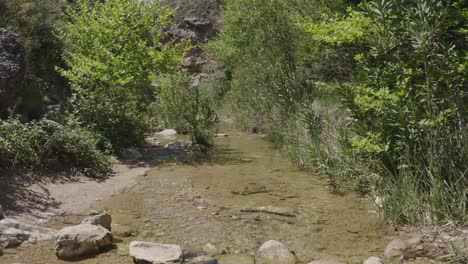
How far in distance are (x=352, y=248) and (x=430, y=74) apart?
8.43 ft

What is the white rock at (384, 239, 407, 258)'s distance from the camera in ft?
15.8

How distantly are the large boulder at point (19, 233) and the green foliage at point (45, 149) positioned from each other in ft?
7.12

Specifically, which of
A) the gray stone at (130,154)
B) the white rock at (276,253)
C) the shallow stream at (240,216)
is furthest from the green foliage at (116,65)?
the white rock at (276,253)

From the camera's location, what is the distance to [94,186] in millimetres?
7984

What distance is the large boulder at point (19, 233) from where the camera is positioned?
505cm

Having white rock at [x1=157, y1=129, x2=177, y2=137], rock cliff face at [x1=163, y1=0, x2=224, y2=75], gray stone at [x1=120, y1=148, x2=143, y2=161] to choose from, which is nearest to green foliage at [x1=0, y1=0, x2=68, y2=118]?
gray stone at [x1=120, y1=148, x2=143, y2=161]

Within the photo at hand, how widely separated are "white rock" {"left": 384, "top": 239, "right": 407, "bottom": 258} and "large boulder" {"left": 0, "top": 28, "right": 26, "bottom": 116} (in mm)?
7472

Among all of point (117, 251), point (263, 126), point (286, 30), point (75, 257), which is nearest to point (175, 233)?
point (117, 251)

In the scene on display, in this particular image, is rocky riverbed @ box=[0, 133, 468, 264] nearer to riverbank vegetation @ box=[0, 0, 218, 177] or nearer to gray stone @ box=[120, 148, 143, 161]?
riverbank vegetation @ box=[0, 0, 218, 177]

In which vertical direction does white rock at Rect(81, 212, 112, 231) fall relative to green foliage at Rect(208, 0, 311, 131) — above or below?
below

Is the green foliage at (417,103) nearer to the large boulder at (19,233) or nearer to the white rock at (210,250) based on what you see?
the white rock at (210,250)

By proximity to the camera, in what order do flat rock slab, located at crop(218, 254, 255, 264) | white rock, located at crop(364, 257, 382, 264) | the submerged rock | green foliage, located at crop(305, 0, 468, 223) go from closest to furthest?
white rock, located at crop(364, 257, 382, 264)
flat rock slab, located at crop(218, 254, 255, 264)
green foliage, located at crop(305, 0, 468, 223)
the submerged rock

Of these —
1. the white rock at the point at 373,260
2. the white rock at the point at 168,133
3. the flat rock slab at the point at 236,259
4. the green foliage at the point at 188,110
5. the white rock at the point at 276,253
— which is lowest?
the white rock at the point at 168,133

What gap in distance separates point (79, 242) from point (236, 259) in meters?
1.88
